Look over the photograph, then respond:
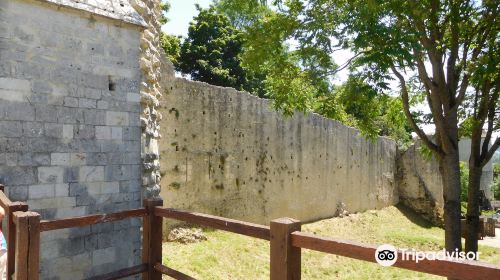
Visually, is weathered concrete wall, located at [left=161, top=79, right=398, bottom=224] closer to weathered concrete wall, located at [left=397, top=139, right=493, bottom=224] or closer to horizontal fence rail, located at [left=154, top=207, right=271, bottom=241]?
weathered concrete wall, located at [left=397, top=139, right=493, bottom=224]

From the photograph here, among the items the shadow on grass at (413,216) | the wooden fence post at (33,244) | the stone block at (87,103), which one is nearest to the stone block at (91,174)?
the stone block at (87,103)

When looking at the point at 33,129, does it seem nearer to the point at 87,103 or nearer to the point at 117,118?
the point at 87,103

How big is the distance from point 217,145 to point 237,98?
142 cm

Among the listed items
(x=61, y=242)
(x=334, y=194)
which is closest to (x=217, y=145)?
(x=61, y=242)

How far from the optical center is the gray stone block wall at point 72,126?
12.8 ft

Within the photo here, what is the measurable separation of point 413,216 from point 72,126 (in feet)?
54.3

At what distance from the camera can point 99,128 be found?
176 inches

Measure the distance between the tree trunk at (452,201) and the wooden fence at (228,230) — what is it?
4359mm

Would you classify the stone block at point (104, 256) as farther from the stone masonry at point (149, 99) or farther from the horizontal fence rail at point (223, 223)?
the horizontal fence rail at point (223, 223)

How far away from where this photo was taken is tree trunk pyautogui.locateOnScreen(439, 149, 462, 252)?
5.72m

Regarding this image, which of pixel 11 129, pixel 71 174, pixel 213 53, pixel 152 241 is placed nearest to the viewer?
pixel 152 241

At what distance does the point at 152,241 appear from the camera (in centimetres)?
347

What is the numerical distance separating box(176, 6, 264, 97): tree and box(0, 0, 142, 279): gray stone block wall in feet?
40.7

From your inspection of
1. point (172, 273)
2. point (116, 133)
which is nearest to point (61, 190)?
point (116, 133)
